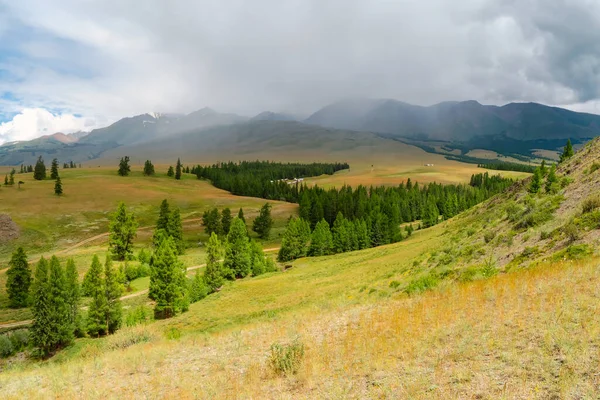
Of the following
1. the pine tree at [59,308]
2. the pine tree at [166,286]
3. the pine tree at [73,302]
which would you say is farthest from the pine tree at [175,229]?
the pine tree at [59,308]

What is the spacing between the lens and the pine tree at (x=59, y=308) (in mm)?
42219

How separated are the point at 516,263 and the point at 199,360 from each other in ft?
58.7

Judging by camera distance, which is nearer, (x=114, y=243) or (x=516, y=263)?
(x=516, y=263)

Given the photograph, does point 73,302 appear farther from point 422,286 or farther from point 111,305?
point 422,286

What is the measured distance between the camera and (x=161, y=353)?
15.3 m

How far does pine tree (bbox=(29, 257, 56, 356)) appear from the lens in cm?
4134

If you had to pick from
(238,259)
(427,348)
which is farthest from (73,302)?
(427,348)

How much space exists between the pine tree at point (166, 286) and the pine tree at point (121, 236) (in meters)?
32.8

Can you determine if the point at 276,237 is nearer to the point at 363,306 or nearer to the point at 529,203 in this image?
the point at 529,203

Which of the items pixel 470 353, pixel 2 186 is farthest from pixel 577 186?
pixel 2 186

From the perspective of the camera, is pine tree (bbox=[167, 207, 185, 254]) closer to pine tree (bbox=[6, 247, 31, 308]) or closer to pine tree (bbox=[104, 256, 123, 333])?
pine tree (bbox=[6, 247, 31, 308])

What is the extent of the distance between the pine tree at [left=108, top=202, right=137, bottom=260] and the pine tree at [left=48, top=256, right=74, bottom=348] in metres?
33.3

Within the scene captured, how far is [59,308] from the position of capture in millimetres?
43062

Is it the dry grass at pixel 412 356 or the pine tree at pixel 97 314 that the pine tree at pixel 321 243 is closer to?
the pine tree at pixel 97 314
